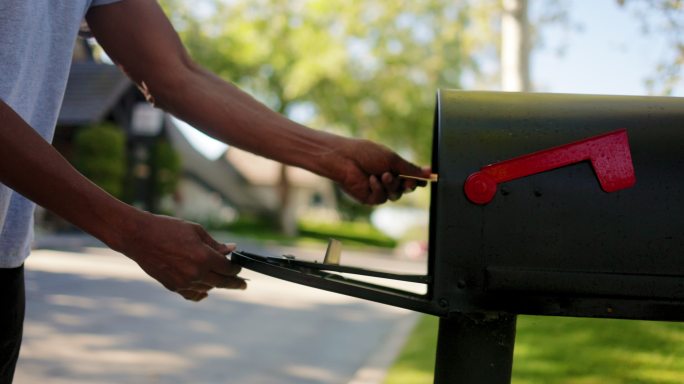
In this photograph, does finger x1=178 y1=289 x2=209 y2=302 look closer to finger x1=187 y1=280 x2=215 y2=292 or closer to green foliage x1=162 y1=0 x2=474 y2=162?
finger x1=187 y1=280 x2=215 y2=292

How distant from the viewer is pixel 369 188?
2.22 m

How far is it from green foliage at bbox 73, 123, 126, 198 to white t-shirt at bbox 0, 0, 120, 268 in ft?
74.3

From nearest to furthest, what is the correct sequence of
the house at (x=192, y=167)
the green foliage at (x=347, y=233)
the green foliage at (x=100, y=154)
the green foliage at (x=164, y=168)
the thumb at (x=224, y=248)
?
1. the thumb at (x=224, y=248)
2. the green foliage at (x=100, y=154)
3. the house at (x=192, y=167)
4. the green foliage at (x=164, y=168)
5. the green foliage at (x=347, y=233)

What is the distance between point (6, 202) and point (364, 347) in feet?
23.9

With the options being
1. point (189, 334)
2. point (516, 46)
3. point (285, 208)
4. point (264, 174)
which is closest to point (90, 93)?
point (285, 208)

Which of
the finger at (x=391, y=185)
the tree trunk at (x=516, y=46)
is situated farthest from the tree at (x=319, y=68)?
the finger at (x=391, y=185)

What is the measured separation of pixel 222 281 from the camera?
67.3 inches

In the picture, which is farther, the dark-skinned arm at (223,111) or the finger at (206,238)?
the dark-skinned arm at (223,111)

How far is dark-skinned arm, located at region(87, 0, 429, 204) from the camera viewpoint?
2066 mm

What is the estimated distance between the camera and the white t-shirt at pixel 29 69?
5.39 ft

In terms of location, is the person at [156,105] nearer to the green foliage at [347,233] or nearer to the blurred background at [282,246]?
the blurred background at [282,246]

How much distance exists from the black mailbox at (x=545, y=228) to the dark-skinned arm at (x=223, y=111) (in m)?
0.46

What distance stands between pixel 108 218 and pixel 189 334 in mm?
7307

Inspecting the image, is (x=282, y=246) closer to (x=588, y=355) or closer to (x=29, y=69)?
(x=588, y=355)
